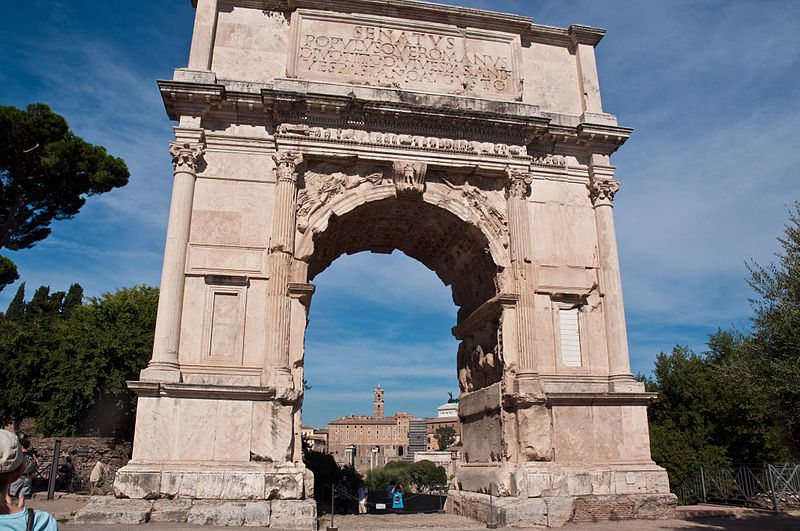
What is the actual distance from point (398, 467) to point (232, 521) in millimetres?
54480

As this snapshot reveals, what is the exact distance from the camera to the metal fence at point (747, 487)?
13.3 metres

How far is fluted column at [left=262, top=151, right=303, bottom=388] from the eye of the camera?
1034 cm

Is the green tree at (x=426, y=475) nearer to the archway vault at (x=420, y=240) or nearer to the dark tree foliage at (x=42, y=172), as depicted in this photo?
the dark tree foliage at (x=42, y=172)

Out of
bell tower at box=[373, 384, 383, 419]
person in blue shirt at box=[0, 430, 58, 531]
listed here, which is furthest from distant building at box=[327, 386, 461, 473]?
person in blue shirt at box=[0, 430, 58, 531]

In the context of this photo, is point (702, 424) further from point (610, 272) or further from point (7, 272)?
point (7, 272)

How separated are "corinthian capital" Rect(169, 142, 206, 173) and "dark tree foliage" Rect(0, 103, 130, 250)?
10528 mm

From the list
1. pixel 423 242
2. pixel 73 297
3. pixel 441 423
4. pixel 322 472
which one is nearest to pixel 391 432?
pixel 441 423

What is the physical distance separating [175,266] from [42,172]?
12.6 metres

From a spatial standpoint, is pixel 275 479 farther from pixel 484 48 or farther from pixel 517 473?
pixel 484 48

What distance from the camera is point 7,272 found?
2295 centimetres

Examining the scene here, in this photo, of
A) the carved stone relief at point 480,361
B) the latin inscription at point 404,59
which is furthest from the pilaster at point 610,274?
the latin inscription at point 404,59

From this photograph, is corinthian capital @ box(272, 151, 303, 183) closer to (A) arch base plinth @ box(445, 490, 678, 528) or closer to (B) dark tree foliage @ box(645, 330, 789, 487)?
(A) arch base plinth @ box(445, 490, 678, 528)

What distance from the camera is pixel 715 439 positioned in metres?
20.6

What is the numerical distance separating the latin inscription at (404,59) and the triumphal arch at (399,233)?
4 centimetres
